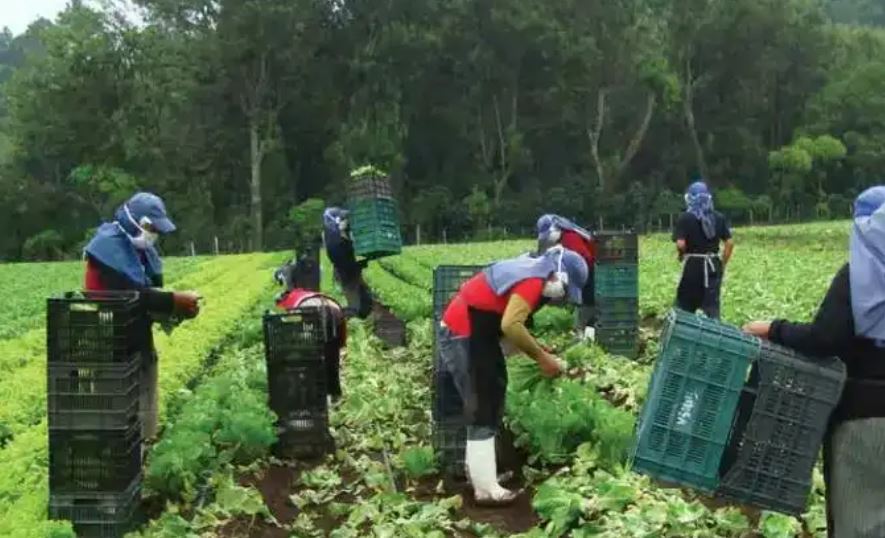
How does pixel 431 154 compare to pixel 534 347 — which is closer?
pixel 534 347

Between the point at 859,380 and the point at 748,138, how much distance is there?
2372 inches

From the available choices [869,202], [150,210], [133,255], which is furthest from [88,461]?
[869,202]

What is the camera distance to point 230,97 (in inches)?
2142

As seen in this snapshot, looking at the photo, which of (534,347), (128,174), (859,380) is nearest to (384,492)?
(534,347)

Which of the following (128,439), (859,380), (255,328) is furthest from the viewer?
(255,328)

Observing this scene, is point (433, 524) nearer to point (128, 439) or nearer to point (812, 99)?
point (128, 439)

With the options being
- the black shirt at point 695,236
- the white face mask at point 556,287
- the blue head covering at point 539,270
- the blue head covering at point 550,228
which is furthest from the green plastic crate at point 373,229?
the white face mask at point 556,287

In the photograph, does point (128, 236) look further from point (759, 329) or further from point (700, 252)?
point (700, 252)

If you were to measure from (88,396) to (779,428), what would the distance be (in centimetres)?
375

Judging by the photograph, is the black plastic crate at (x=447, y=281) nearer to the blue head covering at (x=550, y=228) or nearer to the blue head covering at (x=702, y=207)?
the blue head covering at (x=550, y=228)

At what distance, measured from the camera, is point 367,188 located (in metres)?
15.2

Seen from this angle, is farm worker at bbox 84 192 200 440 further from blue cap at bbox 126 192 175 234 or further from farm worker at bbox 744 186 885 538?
farm worker at bbox 744 186 885 538

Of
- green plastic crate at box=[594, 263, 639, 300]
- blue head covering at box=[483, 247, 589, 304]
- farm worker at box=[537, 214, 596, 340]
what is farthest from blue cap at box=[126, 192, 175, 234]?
green plastic crate at box=[594, 263, 639, 300]

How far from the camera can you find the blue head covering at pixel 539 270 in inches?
256
